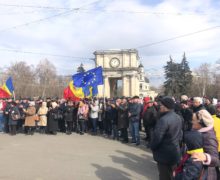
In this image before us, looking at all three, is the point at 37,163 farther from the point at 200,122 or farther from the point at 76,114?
the point at 76,114

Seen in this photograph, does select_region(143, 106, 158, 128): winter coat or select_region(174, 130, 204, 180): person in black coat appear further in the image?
select_region(143, 106, 158, 128): winter coat

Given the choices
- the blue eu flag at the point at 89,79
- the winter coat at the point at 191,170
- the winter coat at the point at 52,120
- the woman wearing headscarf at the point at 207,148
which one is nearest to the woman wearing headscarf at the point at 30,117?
the winter coat at the point at 52,120

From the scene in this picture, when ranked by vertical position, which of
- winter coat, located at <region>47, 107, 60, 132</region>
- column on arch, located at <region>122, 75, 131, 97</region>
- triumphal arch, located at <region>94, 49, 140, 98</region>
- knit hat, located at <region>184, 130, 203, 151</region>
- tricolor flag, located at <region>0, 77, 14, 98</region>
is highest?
triumphal arch, located at <region>94, 49, 140, 98</region>

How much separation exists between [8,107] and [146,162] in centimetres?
981

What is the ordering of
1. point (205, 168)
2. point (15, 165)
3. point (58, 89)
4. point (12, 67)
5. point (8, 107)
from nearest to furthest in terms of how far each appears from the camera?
point (205, 168)
point (15, 165)
point (8, 107)
point (12, 67)
point (58, 89)

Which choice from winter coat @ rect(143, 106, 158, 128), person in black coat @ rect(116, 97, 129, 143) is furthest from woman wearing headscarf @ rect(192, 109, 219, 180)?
person in black coat @ rect(116, 97, 129, 143)

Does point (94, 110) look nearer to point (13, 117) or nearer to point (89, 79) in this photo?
point (89, 79)

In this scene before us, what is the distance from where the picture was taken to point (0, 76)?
73750 mm

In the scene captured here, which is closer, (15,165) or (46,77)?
(15,165)

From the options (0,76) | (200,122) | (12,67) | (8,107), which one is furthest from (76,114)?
(12,67)

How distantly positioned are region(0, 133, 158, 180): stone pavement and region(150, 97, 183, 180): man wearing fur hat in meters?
2.31

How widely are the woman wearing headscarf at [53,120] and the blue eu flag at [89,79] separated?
1.74m

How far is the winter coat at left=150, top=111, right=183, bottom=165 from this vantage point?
5.62 m

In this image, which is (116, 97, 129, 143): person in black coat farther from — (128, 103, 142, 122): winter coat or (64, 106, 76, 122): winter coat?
(64, 106, 76, 122): winter coat
